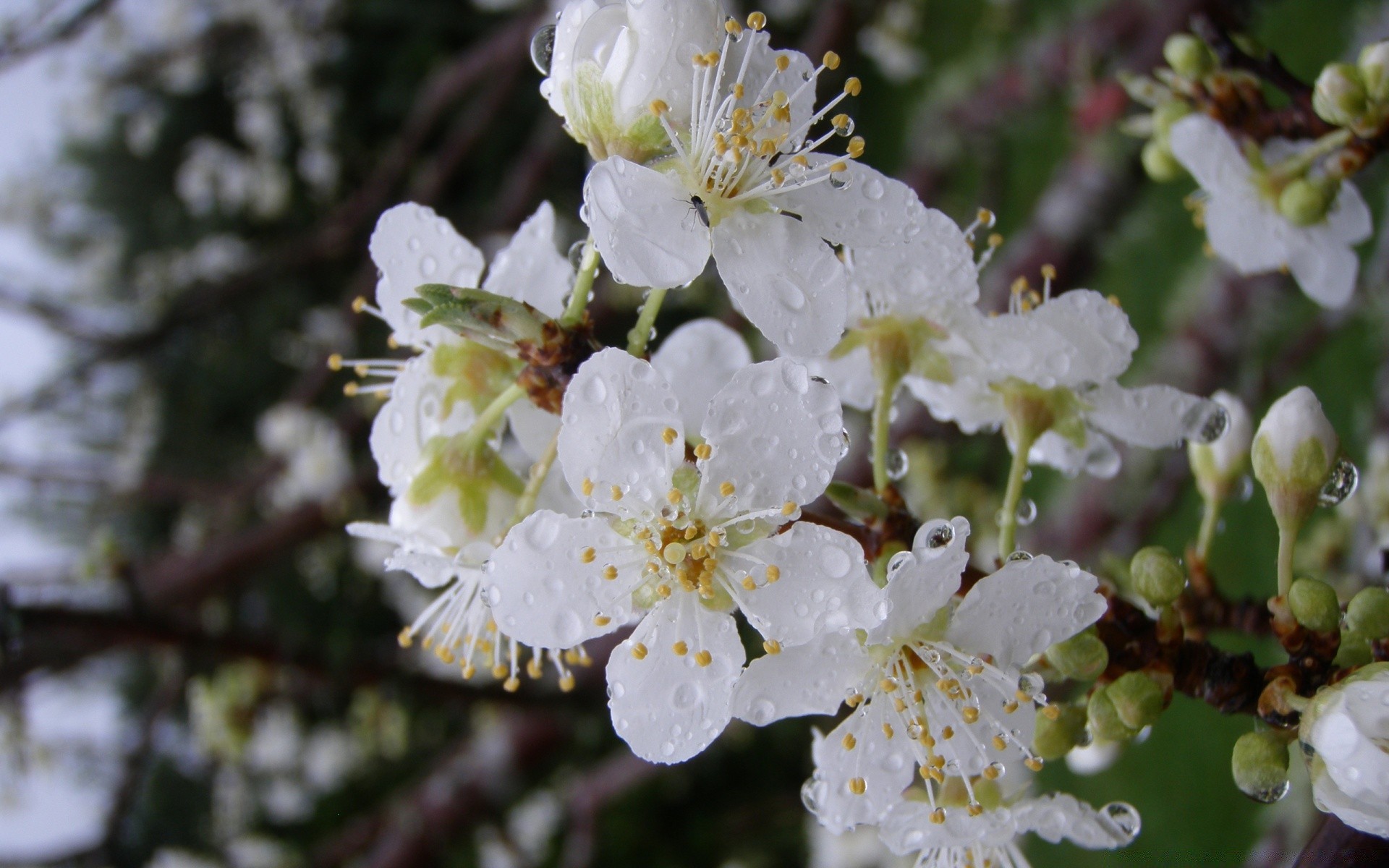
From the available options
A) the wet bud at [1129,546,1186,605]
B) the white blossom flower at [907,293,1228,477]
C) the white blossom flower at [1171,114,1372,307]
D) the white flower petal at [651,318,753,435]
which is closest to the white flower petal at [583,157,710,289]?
the white flower petal at [651,318,753,435]

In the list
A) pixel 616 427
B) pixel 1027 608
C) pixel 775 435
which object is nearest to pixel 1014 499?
pixel 1027 608

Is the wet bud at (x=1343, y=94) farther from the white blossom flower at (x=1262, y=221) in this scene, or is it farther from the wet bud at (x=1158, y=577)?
the wet bud at (x=1158, y=577)

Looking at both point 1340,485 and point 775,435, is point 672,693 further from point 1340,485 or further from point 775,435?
point 1340,485

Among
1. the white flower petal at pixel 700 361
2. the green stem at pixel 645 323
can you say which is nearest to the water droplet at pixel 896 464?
the white flower petal at pixel 700 361

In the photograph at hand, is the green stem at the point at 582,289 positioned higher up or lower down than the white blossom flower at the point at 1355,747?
higher up

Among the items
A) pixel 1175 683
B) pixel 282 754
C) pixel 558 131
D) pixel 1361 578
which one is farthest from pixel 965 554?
pixel 282 754

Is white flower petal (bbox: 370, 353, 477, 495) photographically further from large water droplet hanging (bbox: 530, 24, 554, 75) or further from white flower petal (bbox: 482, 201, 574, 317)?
large water droplet hanging (bbox: 530, 24, 554, 75)

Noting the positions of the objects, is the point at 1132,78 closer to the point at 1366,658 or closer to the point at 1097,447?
the point at 1097,447
